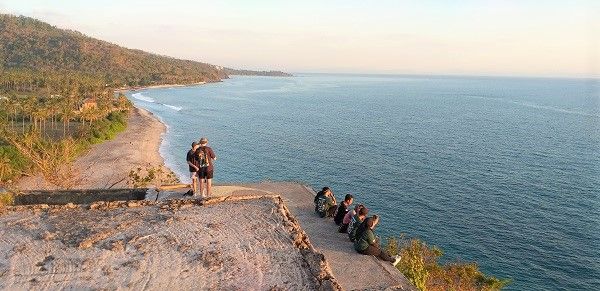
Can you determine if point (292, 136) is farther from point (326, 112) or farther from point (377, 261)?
point (377, 261)

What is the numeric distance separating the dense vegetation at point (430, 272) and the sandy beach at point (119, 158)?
22.8m

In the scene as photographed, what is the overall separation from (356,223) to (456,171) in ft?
127

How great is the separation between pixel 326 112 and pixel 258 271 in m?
91.2

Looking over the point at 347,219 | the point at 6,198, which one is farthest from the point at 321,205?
the point at 6,198

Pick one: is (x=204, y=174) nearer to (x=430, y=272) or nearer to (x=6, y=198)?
(x=6, y=198)

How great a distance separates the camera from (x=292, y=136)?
221ft

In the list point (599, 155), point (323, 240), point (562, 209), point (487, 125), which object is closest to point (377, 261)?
point (323, 240)

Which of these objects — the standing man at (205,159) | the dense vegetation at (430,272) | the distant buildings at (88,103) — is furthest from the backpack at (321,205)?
the distant buildings at (88,103)

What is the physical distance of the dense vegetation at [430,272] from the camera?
38.7 feet

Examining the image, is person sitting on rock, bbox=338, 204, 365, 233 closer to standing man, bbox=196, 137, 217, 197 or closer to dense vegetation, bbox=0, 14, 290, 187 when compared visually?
standing man, bbox=196, 137, 217, 197

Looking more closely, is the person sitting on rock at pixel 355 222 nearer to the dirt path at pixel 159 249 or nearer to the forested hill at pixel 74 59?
the dirt path at pixel 159 249

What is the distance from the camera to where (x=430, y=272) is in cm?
1518

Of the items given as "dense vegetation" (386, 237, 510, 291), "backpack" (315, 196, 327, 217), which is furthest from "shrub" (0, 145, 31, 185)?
"backpack" (315, 196, 327, 217)

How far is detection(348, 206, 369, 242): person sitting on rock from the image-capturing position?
34.6 feet
